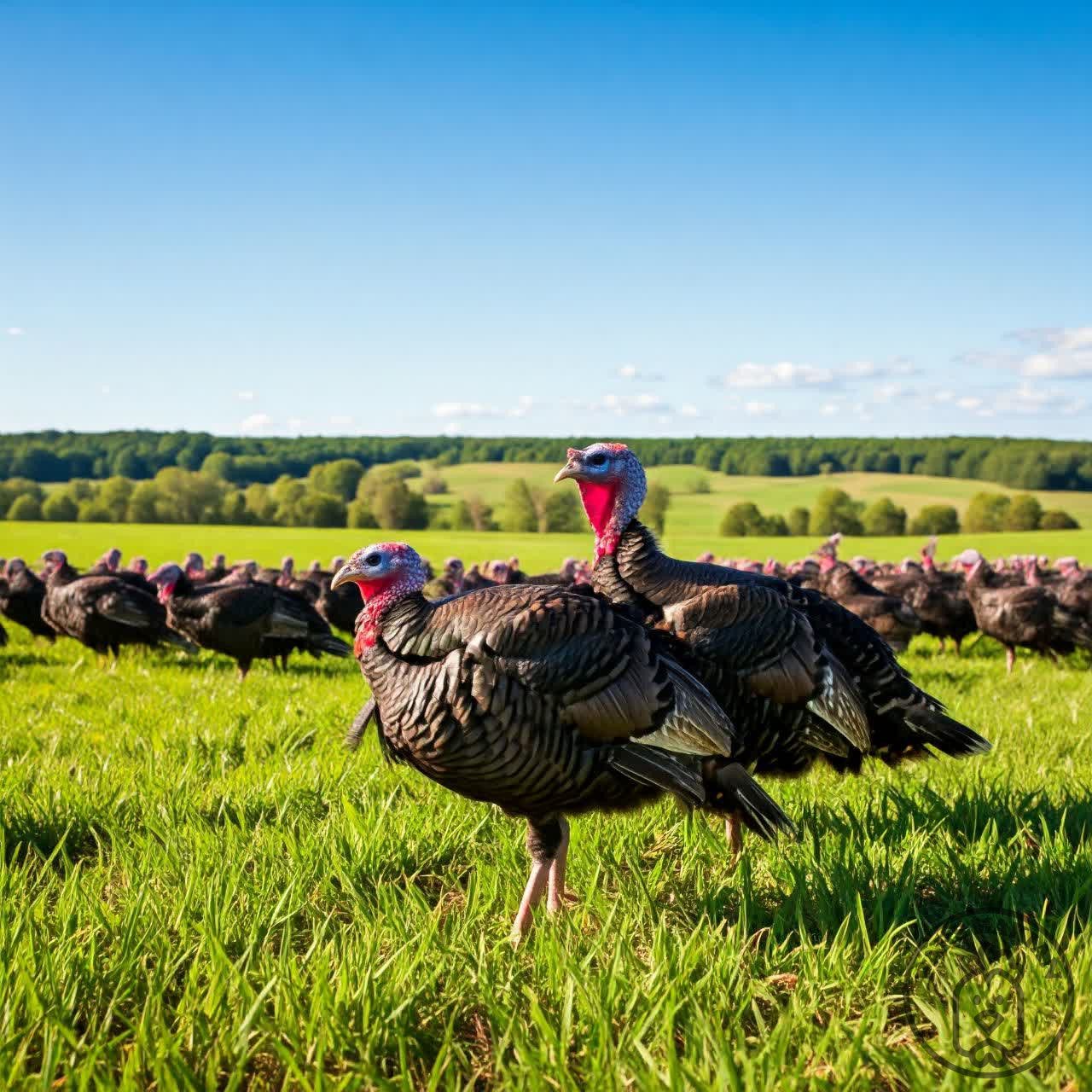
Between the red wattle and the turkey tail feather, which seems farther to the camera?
the red wattle

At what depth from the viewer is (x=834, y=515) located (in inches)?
2488

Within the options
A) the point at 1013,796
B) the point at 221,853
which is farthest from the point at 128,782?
the point at 1013,796

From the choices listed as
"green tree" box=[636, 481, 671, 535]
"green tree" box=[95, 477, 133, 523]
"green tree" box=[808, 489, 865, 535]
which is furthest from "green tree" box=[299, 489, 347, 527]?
"green tree" box=[808, 489, 865, 535]

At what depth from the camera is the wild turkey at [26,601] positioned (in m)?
14.0

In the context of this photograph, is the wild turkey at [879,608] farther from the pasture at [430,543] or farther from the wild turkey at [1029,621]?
the pasture at [430,543]

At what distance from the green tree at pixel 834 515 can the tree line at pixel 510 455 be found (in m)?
16.1

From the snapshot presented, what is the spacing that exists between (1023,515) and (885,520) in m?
8.34

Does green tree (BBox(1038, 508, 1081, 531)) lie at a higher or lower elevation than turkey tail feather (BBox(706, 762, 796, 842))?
lower

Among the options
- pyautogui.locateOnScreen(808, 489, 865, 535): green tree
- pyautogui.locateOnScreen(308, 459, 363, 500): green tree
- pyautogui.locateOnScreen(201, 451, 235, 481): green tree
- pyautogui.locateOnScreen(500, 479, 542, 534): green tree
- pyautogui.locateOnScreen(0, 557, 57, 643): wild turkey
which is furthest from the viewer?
pyautogui.locateOnScreen(201, 451, 235, 481): green tree

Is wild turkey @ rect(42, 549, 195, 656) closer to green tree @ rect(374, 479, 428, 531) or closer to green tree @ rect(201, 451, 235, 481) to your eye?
green tree @ rect(374, 479, 428, 531)

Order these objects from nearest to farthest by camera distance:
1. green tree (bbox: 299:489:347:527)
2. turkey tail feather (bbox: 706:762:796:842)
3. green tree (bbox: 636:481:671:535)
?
turkey tail feather (bbox: 706:762:796:842) → green tree (bbox: 636:481:671:535) → green tree (bbox: 299:489:347:527)

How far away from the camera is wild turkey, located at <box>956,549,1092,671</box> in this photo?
512 inches

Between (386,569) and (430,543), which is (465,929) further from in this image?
(430,543)

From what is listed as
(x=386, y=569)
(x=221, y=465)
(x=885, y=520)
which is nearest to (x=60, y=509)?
(x=221, y=465)
